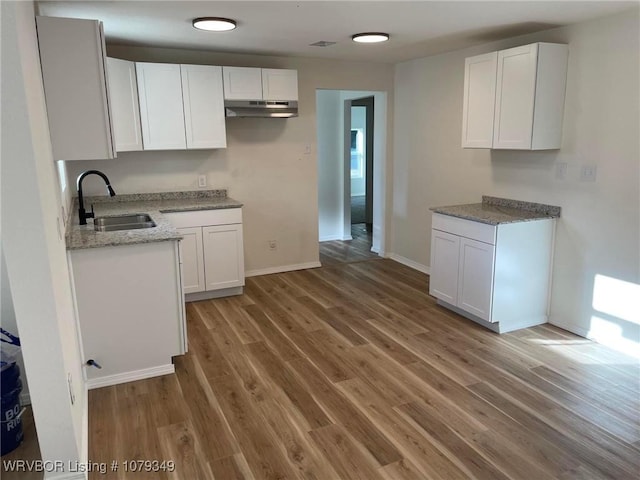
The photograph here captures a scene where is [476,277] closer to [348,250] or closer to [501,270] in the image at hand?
[501,270]

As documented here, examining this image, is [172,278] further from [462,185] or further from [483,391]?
[462,185]

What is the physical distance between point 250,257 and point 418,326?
7.17 feet

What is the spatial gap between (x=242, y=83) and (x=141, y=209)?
1.57 metres

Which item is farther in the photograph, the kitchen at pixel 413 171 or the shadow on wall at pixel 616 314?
the shadow on wall at pixel 616 314

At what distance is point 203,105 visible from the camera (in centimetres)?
444

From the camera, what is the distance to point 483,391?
2.89m

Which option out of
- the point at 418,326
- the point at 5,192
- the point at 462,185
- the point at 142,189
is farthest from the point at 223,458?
the point at 462,185

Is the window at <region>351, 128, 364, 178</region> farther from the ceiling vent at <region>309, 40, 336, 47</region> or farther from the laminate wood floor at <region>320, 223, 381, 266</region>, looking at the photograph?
the ceiling vent at <region>309, 40, 336, 47</region>

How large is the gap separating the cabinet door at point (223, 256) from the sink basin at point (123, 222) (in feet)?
1.96

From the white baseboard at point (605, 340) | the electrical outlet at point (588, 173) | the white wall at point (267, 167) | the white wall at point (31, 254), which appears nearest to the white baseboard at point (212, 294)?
the white wall at point (267, 167)

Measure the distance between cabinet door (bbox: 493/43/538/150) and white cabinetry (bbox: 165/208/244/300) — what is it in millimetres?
2471

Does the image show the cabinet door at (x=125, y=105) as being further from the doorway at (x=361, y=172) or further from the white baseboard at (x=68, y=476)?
the doorway at (x=361, y=172)

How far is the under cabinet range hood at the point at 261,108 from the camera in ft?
15.0

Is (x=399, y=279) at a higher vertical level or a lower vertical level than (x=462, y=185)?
lower
